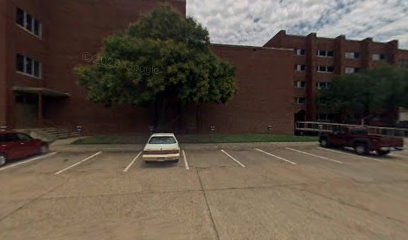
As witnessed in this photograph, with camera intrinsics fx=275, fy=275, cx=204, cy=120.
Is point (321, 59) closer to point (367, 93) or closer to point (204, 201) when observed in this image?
point (367, 93)

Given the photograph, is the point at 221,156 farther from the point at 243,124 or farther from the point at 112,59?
the point at 243,124

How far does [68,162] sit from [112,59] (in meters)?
8.31

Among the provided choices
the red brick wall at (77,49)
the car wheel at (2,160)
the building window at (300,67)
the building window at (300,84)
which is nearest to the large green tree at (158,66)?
the red brick wall at (77,49)

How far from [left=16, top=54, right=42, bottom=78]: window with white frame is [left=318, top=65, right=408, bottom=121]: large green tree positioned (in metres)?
38.0

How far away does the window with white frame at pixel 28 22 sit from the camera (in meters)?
Answer: 22.4

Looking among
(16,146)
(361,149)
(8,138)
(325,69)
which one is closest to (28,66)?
(8,138)

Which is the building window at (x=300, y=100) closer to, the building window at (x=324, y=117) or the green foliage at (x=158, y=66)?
the building window at (x=324, y=117)

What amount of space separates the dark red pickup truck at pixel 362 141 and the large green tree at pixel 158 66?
827 centimetres

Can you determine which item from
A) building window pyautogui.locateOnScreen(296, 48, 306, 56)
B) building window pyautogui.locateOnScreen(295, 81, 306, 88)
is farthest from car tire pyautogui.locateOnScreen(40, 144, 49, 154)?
building window pyautogui.locateOnScreen(296, 48, 306, 56)

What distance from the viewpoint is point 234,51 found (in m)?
29.3

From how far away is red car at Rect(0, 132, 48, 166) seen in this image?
506 inches

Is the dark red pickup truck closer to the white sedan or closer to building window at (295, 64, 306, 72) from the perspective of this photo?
the white sedan

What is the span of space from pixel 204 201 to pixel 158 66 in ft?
42.4

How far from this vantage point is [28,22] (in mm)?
23781
